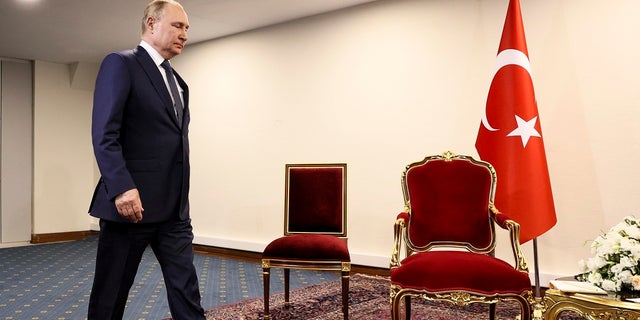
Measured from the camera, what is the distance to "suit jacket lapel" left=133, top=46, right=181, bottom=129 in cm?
198

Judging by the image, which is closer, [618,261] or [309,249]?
[618,261]

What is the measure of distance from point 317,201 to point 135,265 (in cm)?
201

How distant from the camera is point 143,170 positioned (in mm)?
1928

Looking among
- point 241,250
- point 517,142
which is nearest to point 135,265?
point 517,142

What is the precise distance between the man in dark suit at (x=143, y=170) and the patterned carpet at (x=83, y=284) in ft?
6.29

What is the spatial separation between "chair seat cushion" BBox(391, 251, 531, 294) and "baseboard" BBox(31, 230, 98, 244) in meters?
7.49

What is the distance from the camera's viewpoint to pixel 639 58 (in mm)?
3908

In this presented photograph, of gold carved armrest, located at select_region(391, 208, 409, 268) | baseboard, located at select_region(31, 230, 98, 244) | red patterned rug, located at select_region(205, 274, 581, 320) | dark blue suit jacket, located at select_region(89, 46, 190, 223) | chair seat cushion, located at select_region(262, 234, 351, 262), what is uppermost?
dark blue suit jacket, located at select_region(89, 46, 190, 223)

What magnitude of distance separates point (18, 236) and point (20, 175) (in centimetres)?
95

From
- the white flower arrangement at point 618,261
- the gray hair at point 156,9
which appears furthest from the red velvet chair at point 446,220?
the gray hair at point 156,9

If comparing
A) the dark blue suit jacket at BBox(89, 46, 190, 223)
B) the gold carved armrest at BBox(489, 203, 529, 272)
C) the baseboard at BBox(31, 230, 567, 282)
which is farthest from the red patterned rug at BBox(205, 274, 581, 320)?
the dark blue suit jacket at BBox(89, 46, 190, 223)

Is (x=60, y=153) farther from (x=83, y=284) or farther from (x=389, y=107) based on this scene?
(x=389, y=107)

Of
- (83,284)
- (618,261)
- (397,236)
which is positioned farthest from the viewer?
(83,284)

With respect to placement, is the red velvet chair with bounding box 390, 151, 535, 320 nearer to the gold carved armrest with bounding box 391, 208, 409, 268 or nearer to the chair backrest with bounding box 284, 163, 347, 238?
the gold carved armrest with bounding box 391, 208, 409, 268
